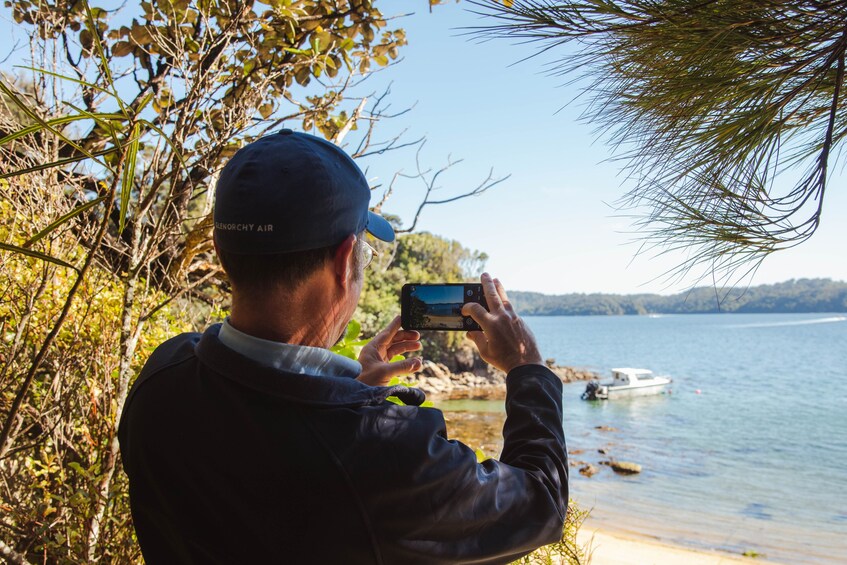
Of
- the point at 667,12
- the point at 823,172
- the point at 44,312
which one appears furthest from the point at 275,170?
the point at 44,312

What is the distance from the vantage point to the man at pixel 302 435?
757 millimetres

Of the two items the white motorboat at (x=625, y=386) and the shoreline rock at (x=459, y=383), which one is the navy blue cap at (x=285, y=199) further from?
the white motorboat at (x=625, y=386)

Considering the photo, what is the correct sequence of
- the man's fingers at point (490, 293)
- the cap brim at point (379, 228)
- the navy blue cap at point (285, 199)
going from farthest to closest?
the man's fingers at point (490, 293), the cap brim at point (379, 228), the navy blue cap at point (285, 199)

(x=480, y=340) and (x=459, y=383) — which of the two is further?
(x=459, y=383)

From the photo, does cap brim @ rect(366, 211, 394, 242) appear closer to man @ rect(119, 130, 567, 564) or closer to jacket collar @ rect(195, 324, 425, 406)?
man @ rect(119, 130, 567, 564)

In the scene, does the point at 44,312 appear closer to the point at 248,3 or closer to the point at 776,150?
the point at 248,3

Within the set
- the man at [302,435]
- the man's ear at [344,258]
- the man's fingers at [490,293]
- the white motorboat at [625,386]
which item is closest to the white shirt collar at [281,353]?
the man at [302,435]

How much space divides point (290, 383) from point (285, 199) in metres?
0.26

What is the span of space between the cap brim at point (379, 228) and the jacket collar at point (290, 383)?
33cm

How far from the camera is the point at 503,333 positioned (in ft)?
3.69

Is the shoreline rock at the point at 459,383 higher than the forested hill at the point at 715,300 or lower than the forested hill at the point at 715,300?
lower

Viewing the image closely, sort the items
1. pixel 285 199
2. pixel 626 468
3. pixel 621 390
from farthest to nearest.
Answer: pixel 621 390 → pixel 626 468 → pixel 285 199

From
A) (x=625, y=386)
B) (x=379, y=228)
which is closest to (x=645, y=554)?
(x=379, y=228)

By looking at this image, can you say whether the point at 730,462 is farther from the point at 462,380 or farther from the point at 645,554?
the point at 462,380
